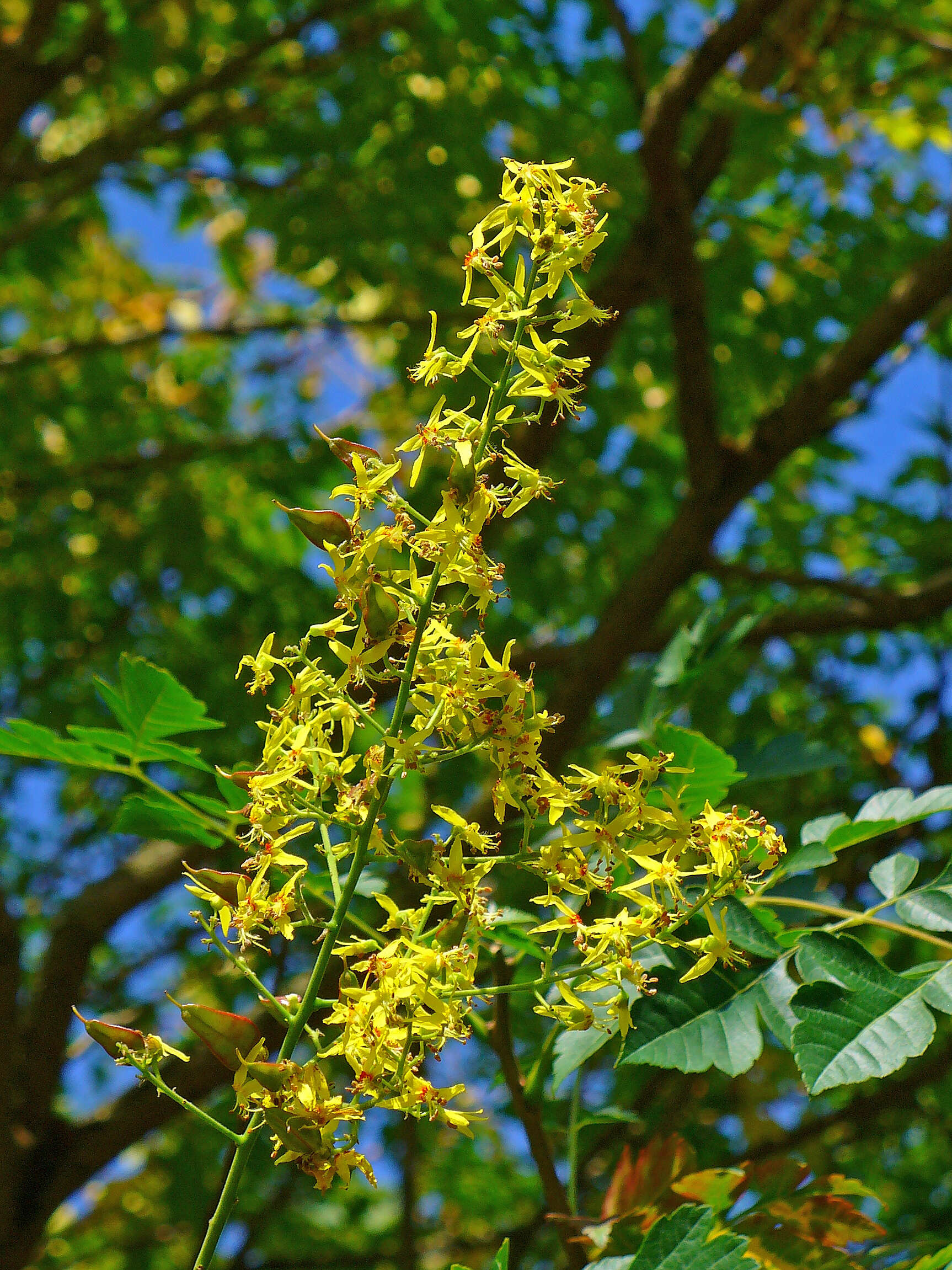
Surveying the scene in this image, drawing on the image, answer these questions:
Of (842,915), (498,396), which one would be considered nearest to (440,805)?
(498,396)

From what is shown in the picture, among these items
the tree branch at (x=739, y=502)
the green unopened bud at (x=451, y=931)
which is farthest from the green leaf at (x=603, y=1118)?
the tree branch at (x=739, y=502)

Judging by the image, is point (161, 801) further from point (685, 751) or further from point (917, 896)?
point (917, 896)

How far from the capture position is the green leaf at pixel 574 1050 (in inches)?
55.7

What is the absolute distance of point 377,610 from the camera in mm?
1151

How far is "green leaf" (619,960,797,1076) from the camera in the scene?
126 centimetres

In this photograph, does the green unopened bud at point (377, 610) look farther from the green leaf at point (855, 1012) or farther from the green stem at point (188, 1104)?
the green leaf at point (855, 1012)

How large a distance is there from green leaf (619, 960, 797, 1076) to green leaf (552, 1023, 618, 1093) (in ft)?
0.30

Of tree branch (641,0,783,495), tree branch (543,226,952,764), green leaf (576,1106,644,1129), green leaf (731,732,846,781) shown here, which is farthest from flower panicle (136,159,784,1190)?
tree branch (641,0,783,495)

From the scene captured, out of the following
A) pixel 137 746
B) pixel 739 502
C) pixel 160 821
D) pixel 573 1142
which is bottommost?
pixel 739 502

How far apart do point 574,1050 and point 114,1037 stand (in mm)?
575

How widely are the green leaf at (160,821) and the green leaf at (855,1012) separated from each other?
0.78m

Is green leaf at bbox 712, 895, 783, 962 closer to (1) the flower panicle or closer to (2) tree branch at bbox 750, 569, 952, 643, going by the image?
(1) the flower panicle

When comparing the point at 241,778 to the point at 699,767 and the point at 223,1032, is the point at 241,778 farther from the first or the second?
the point at 699,767

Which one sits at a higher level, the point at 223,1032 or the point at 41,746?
the point at 223,1032
